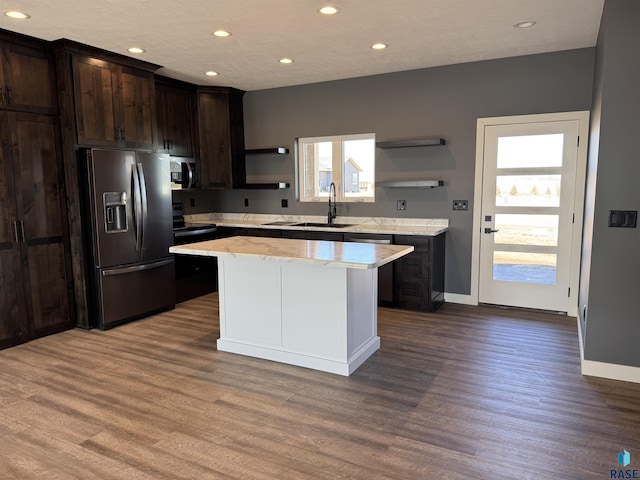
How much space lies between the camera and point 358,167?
5574 mm

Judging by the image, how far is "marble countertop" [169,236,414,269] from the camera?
2.79 meters

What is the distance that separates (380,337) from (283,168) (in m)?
2.91

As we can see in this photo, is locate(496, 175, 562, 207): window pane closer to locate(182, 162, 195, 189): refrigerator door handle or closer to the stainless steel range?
the stainless steel range

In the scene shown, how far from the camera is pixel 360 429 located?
2461mm

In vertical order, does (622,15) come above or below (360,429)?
above

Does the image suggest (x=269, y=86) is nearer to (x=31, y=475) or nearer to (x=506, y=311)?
(x=506, y=311)

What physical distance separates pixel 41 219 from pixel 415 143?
12.3 ft

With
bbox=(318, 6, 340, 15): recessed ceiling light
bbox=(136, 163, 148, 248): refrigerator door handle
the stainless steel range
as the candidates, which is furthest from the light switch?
the stainless steel range

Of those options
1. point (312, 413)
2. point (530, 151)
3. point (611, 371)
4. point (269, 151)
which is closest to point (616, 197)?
point (611, 371)

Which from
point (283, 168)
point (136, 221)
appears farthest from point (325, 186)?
point (136, 221)

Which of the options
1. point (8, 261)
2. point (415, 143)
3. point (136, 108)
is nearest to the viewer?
point (8, 261)

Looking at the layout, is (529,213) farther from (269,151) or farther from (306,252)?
(269,151)

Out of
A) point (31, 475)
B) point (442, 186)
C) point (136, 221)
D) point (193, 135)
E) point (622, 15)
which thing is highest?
point (622, 15)

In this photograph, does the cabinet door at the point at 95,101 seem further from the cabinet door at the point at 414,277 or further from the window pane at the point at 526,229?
the window pane at the point at 526,229
